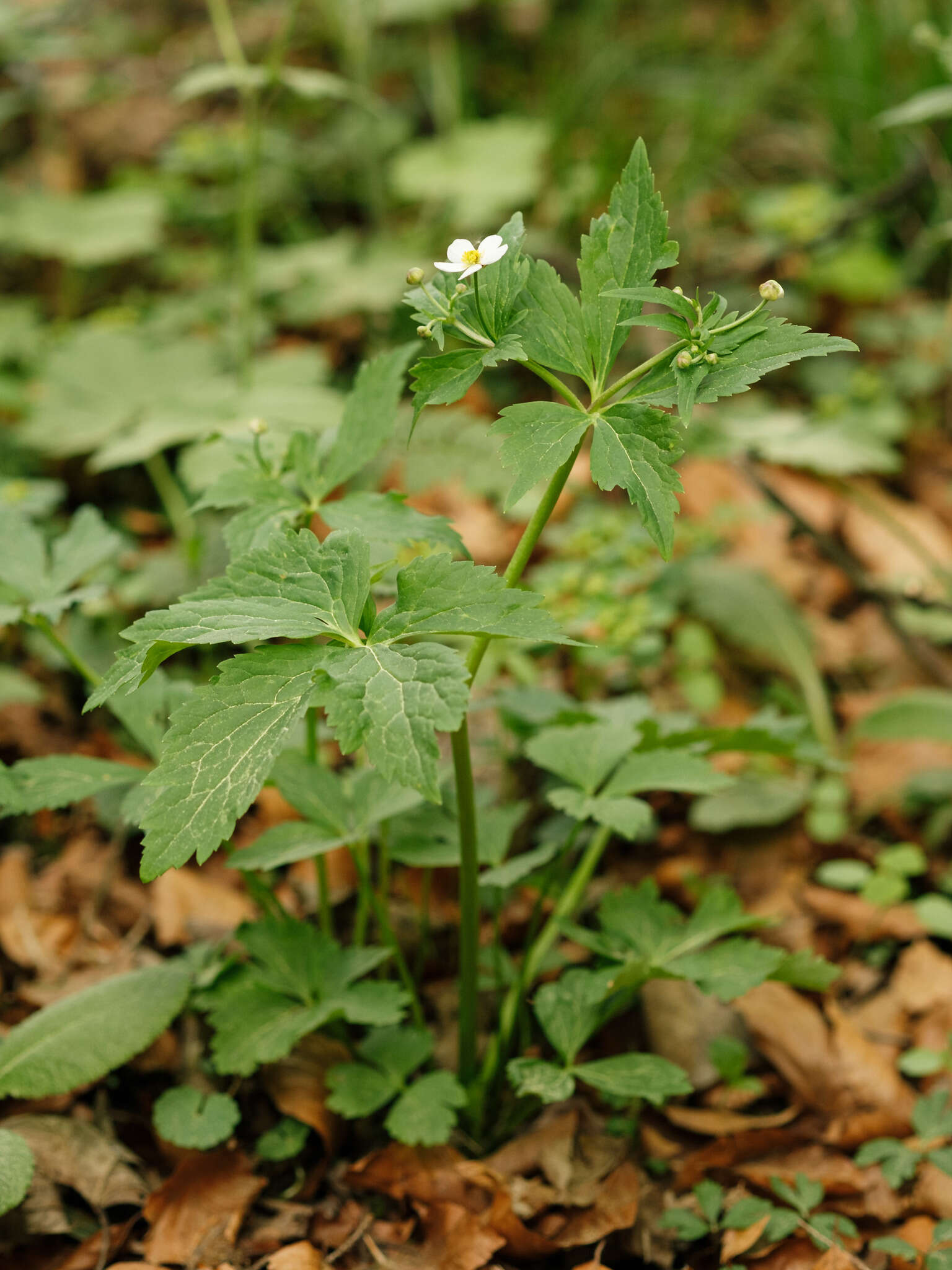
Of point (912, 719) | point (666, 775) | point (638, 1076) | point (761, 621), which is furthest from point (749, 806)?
point (638, 1076)

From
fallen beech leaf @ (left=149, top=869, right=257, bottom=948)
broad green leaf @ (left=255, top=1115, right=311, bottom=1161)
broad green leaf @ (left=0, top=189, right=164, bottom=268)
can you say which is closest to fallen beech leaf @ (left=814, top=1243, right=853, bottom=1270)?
broad green leaf @ (left=255, top=1115, right=311, bottom=1161)

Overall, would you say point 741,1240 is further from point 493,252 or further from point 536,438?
point 493,252

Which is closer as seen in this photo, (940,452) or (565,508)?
(565,508)

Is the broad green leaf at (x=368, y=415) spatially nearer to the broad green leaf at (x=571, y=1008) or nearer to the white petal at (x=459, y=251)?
the white petal at (x=459, y=251)

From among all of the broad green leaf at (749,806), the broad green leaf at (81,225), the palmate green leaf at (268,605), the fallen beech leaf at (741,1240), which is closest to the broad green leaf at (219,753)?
the palmate green leaf at (268,605)

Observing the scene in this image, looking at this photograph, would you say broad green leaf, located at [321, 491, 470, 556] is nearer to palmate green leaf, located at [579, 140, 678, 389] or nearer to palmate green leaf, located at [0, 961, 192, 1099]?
palmate green leaf, located at [579, 140, 678, 389]

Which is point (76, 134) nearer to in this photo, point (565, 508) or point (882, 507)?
point (565, 508)

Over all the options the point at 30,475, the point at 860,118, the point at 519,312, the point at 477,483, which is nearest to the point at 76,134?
the point at 30,475
